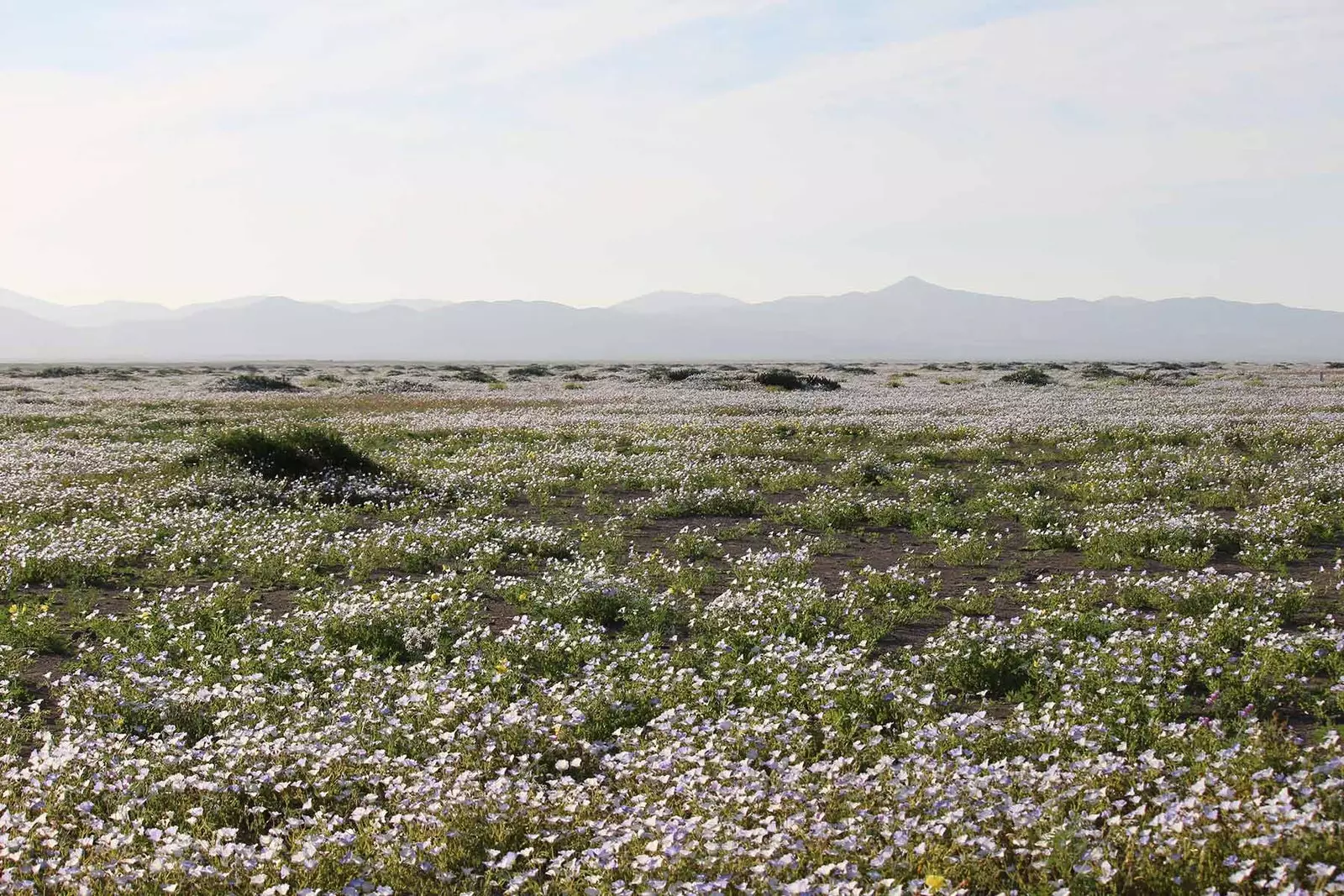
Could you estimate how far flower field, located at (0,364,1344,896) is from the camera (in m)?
5.29

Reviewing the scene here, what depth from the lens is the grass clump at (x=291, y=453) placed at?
65.8 ft

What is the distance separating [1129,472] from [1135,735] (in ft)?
47.7

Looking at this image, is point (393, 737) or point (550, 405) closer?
point (393, 737)

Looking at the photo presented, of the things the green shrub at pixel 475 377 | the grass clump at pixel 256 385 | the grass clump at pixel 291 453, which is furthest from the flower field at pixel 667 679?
the green shrub at pixel 475 377

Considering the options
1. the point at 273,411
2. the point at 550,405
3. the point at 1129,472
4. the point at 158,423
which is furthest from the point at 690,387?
the point at 1129,472

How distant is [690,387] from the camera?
191ft

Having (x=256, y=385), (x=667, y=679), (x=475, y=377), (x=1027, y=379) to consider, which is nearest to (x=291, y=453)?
(x=667, y=679)

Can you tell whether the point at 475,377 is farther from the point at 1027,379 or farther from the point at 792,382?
the point at 1027,379

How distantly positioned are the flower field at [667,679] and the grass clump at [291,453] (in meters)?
0.07

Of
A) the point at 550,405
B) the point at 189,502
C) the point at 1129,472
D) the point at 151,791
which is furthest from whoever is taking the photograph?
the point at 550,405

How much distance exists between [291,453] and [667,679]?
572 inches

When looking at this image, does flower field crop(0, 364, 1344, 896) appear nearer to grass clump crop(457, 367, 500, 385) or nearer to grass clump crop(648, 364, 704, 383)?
grass clump crop(648, 364, 704, 383)

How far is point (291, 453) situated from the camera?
20.3 m

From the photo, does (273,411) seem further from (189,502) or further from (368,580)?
(368,580)
